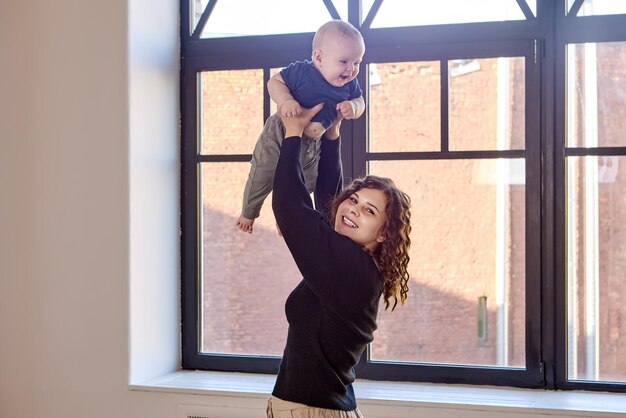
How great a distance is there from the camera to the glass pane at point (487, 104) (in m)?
3.43

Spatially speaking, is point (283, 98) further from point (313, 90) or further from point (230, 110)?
point (230, 110)

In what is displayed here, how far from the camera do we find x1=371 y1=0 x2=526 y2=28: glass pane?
3471 mm

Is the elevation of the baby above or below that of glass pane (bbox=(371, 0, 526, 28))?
below

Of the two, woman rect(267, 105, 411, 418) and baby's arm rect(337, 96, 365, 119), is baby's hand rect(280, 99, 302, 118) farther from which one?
baby's arm rect(337, 96, 365, 119)

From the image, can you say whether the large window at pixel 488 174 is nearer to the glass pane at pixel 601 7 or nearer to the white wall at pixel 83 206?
the glass pane at pixel 601 7

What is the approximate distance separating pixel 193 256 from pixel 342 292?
167 centimetres

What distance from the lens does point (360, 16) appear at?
361cm

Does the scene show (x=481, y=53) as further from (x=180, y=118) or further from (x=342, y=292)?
(x=342, y=292)

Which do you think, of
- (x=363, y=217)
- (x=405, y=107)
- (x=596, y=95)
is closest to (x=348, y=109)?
(x=363, y=217)

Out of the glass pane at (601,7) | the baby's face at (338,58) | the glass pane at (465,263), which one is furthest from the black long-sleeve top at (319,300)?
the glass pane at (601,7)

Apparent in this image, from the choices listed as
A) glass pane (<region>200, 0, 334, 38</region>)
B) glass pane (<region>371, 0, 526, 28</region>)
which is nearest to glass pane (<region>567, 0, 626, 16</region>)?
glass pane (<region>371, 0, 526, 28</region>)

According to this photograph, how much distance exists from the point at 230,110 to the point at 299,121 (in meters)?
1.48

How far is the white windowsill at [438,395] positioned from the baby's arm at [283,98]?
52.0 inches

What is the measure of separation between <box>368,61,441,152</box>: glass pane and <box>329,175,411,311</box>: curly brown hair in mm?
1170
